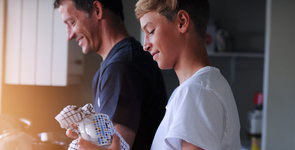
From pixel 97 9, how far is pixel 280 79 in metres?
1.37

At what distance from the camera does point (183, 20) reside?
521 millimetres

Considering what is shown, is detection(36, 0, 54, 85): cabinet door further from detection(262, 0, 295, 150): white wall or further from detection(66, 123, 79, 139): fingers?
detection(262, 0, 295, 150): white wall

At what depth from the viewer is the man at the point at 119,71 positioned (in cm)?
58

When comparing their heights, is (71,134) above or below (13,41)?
below

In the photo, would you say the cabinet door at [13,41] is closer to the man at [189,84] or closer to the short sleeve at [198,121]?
the man at [189,84]

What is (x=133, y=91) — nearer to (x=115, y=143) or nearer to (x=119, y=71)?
(x=119, y=71)

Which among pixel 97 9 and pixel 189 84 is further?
pixel 97 9

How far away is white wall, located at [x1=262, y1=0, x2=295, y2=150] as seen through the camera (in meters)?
1.55

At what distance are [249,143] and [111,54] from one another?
1.95 m

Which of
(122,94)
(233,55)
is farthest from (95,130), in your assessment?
(233,55)

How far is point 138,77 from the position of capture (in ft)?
2.03

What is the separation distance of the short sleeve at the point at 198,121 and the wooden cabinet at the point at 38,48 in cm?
42

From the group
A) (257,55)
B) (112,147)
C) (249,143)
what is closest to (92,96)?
(112,147)

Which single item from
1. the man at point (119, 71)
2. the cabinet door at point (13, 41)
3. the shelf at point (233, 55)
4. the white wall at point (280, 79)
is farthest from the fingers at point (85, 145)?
the shelf at point (233, 55)
